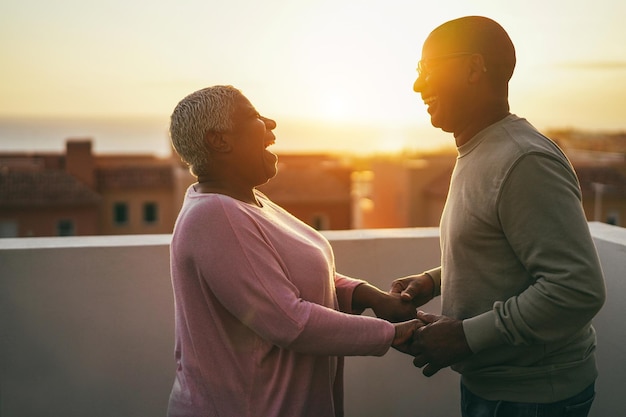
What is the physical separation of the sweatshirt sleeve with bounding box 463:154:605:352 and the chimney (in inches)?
1155

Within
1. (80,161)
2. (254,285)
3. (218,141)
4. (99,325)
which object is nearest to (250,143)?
(218,141)

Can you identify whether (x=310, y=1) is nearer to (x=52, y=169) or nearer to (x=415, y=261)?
(x=415, y=261)

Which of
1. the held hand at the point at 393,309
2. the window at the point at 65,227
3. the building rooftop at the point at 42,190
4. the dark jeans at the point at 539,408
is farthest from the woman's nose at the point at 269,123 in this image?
the window at the point at 65,227

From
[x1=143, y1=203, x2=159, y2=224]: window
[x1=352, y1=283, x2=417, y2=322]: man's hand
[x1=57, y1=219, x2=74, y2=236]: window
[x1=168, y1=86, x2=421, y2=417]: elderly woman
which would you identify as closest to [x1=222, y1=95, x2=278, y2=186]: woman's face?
[x1=168, y1=86, x2=421, y2=417]: elderly woman

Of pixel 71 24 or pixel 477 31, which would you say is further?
pixel 71 24

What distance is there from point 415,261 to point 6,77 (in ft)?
164

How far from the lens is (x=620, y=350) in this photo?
2.72 m

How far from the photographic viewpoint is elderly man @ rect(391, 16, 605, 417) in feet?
5.26

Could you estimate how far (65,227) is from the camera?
1106 inches

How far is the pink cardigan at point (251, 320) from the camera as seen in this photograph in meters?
1.71

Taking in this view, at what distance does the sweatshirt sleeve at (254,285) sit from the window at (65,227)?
2789 cm

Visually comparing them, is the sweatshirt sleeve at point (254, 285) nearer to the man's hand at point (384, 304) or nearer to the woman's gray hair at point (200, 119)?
the woman's gray hair at point (200, 119)

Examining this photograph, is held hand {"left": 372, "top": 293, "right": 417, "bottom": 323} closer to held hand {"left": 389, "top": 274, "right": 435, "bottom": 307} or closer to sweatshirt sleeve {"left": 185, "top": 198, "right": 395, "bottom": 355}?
held hand {"left": 389, "top": 274, "right": 435, "bottom": 307}

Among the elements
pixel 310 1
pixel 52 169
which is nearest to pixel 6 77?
pixel 52 169
